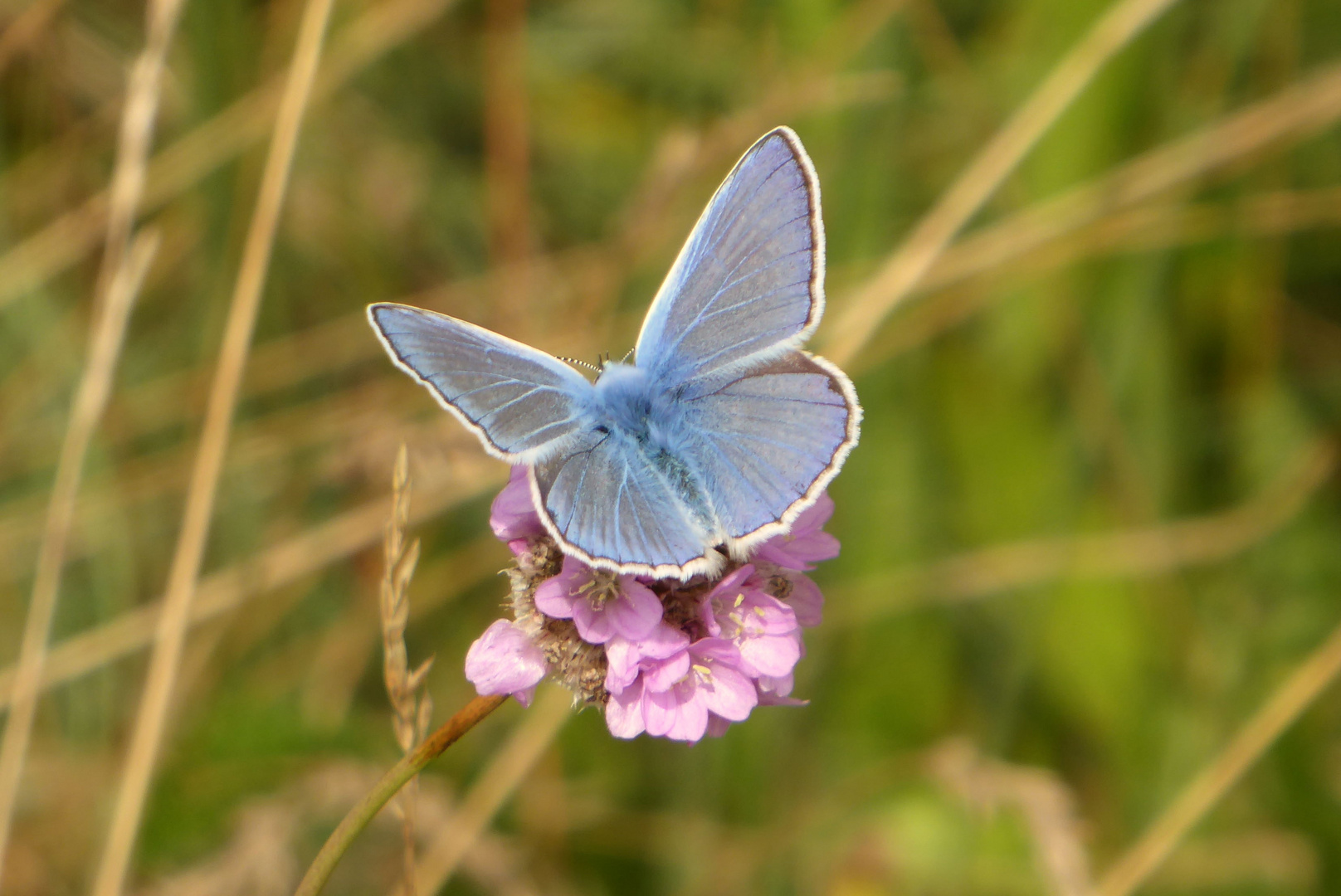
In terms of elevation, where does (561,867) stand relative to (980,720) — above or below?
above

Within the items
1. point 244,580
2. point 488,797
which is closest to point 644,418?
point 488,797

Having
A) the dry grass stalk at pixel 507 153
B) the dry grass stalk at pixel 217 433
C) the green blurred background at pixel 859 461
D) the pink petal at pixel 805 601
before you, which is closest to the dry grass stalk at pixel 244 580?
the green blurred background at pixel 859 461

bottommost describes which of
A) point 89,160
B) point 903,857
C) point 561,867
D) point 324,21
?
point 903,857

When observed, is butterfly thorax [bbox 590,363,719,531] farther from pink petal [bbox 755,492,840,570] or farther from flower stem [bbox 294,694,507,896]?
flower stem [bbox 294,694,507,896]

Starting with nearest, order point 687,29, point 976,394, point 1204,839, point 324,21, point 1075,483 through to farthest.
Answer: point 324,21
point 1204,839
point 1075,483
point 976,394
point 687,29

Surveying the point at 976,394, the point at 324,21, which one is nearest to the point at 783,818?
the point at 976,394

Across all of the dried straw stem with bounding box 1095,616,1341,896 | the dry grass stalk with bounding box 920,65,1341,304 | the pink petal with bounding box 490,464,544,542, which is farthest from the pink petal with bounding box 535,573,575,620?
the dry grass stalk with bounding box 920,65,1341,304

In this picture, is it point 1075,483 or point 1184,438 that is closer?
point 1075,483

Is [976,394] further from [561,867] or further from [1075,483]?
[561,867]
